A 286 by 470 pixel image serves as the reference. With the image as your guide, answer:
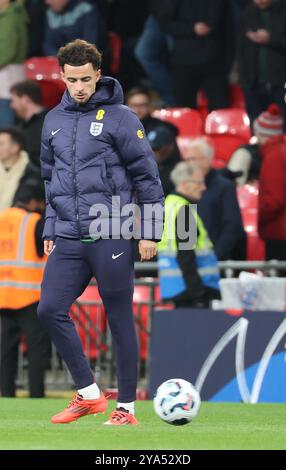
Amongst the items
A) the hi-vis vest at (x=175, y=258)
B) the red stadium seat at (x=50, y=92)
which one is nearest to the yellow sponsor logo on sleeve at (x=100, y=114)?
the hi-vis vest at (x=175, y=258)

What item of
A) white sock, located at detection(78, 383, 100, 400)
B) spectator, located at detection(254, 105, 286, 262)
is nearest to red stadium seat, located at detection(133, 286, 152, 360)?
spectator, located at detection(254, 105, 286, 262)

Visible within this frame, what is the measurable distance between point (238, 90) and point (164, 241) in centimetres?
641

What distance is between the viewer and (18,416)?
10688 mm

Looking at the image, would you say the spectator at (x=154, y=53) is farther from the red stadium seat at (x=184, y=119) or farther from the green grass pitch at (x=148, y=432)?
the green grass pitch at (x=148, y=432)

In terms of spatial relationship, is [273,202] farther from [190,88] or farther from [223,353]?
[190,88]

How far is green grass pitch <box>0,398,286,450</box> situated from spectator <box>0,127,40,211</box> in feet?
17.0

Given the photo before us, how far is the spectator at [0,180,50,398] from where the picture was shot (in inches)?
547

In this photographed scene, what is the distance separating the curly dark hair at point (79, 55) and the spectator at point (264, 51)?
836 cm

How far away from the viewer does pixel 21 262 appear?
13984 millimetres

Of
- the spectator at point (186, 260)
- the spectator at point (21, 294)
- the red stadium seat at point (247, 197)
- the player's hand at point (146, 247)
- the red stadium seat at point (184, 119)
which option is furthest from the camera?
A: the red stadium seat at point (184, 119)

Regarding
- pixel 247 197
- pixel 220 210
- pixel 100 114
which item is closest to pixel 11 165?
pixel 220 210

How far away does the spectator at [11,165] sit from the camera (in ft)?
53.2

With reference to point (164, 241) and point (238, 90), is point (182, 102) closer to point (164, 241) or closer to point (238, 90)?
point (238, 90)

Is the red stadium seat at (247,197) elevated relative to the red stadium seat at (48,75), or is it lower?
lower
